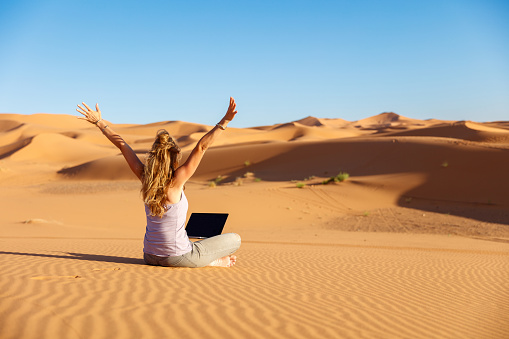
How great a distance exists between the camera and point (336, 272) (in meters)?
6.84

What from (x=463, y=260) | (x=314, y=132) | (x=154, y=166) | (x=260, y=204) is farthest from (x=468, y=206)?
(x=314, y=132)

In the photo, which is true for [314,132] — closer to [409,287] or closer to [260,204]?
[260,204]

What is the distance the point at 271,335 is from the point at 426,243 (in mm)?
10090

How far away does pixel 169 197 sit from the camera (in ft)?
16.4

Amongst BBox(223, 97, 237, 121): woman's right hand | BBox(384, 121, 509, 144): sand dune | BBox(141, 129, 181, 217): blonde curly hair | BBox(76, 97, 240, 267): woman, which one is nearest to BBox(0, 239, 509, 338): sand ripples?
BBox(76, 97, 240, 267): woman

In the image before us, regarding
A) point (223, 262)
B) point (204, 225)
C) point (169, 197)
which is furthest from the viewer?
point (204, 225)

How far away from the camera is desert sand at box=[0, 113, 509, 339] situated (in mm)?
3719

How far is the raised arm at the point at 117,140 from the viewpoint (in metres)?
5.07

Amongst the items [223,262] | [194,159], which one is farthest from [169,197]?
[223,262]

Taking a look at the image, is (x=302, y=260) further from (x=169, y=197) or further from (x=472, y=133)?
(x=472, y=133)

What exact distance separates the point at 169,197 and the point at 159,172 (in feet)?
1.09

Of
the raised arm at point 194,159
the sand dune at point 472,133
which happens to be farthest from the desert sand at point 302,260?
the sand dune at point 472,133

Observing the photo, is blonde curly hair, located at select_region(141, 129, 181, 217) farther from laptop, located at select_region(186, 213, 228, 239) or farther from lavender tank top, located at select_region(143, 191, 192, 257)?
laptop, located at select_region(186, 213, 228, 239)

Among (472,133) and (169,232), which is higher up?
(472,133)
